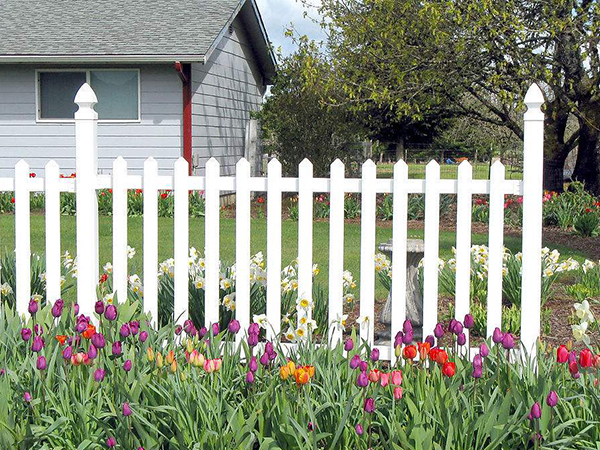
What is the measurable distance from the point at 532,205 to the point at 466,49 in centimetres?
924

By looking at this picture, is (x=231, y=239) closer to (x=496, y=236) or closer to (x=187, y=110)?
(x=187, y=110)

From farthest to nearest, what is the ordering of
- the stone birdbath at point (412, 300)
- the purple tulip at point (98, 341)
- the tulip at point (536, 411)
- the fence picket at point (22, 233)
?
1. the stone birdbath at point (412, 300)
2. the fence picket at point (22, 233)
3. the purple tulip at point (98, 341)
4. the tulip at point (536, 411)

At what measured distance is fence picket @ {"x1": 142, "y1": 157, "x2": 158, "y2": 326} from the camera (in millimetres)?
5059

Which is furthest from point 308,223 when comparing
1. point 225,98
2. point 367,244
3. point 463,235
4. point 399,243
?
point 225,98

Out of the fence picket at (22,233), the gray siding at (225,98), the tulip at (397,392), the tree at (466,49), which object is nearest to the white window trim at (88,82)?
the gray siding at (225,98)

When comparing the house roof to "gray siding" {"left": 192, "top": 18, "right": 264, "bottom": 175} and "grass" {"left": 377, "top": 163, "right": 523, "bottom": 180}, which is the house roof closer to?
"gray siding" {"left": 192, "top": 18, "right": 264, "bottom": 175}

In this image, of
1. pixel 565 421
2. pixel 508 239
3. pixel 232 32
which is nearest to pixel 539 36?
pixel 508 239

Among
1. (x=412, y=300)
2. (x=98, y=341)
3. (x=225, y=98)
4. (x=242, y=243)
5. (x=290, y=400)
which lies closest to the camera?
(x=290, y=400)

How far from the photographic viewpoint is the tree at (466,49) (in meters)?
12.7

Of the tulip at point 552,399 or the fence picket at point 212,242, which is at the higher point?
the fence picket at point 212,242

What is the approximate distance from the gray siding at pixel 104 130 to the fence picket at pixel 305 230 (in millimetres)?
11773

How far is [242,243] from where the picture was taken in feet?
16.4

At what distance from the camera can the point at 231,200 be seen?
711 inches

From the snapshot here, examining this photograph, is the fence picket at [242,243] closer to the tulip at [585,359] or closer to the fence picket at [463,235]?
the fence picket at [463,235]
